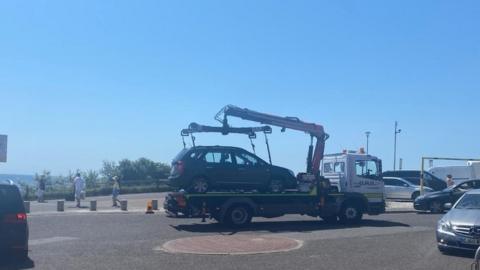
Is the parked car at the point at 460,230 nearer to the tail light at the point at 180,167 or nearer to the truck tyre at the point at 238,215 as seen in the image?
the truck tyre at the point at 238,215

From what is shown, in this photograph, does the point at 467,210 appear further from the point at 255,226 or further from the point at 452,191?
the point at 452,191

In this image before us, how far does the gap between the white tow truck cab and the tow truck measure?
34mm

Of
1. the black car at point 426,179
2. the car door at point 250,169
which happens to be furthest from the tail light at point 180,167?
the black car at point 426,179

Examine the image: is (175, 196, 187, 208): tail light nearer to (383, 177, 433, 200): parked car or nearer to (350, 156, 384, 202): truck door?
(350, 156, 384, 202): truck door

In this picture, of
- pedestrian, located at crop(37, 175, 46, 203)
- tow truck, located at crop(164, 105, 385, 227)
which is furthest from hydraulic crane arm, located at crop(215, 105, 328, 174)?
pedestrian, located at crop(37, 175, 46, 203)

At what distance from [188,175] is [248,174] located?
1.93m

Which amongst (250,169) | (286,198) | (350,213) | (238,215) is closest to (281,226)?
(286,198)

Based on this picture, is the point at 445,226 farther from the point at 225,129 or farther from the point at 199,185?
the point at 225,129

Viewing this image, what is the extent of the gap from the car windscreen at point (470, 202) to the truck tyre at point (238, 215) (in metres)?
7.29

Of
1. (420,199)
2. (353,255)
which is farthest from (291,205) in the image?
(420,199)

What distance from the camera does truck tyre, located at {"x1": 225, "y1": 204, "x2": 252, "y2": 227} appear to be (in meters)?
21.3

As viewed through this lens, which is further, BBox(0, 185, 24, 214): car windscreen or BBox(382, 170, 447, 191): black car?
BBox(382, 170, 447, 191): black car

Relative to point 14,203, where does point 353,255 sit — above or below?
below

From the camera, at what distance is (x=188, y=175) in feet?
69.4
